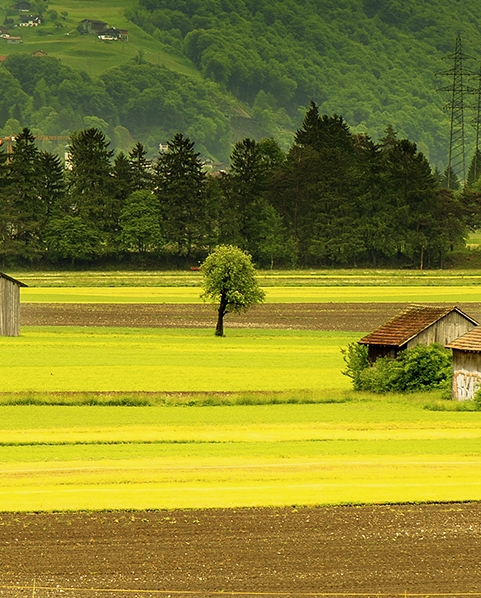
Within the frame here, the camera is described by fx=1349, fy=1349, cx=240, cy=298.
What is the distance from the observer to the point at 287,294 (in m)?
103

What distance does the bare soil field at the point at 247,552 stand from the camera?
2267 cm

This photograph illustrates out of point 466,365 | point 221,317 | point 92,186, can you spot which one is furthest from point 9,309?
point 92,186

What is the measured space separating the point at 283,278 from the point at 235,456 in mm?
87608

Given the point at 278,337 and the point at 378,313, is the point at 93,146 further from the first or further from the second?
the point at 278,337

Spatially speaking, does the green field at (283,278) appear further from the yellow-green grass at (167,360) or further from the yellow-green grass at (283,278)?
the yellow-green grass at (167,360)

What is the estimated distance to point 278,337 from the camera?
72562mm

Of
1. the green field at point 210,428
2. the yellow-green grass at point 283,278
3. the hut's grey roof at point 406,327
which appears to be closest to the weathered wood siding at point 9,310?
the green field at point 210,428

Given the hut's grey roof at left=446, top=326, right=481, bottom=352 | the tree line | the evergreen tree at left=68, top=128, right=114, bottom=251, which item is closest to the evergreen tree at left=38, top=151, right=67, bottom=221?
the tree line

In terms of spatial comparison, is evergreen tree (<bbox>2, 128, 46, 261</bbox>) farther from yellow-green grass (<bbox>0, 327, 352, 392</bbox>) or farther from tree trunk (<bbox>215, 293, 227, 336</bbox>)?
tree trunk (<bbox>215, 293, 227, 336</bbox>)

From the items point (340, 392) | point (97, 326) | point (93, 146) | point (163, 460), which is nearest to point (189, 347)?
point (97, 326)

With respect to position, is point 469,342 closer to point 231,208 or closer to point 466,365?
point 466,365

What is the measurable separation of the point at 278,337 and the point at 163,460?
38.4 meters

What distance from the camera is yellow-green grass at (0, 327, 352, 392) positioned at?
171 feet

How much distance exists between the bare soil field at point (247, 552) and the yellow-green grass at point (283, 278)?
83832mm
